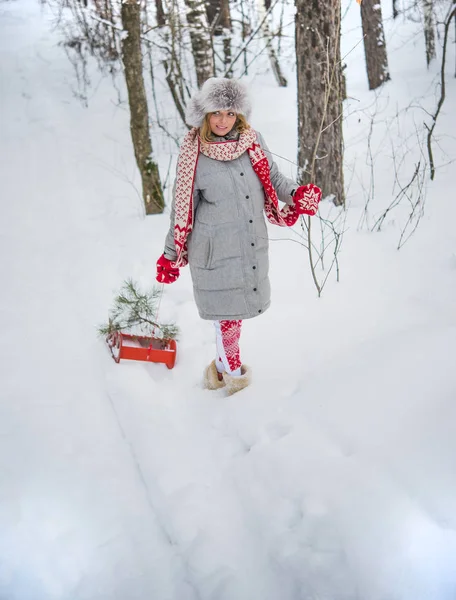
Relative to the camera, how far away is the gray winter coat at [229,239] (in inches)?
97.9

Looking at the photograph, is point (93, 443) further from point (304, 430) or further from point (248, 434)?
point (304, 430)

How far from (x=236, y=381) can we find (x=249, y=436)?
1.29ft

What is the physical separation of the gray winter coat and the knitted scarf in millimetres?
35

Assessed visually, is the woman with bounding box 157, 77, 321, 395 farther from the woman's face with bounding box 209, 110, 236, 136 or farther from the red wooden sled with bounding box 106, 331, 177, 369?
the red wooden sled with bounding box 106, 331, 177, 369

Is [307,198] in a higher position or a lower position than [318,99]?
lower

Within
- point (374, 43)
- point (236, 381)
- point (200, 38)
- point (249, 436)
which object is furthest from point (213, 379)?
point (374, 43)

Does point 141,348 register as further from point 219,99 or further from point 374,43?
point 374,43

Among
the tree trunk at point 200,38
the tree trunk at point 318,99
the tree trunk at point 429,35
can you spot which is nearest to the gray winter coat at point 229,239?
the tree trunk at point 318,99

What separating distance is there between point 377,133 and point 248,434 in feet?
17.8

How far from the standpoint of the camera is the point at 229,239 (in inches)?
101

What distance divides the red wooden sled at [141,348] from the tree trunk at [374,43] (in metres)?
7.57

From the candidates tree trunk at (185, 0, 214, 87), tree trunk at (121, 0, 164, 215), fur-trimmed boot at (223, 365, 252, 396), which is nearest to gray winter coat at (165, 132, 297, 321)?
fur-trimmed boot at (223, 365, 252, 396)

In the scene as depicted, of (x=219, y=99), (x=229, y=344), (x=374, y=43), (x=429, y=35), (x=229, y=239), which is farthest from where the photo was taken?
(x=429, y=35)

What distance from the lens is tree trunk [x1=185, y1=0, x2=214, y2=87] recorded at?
7148mm
